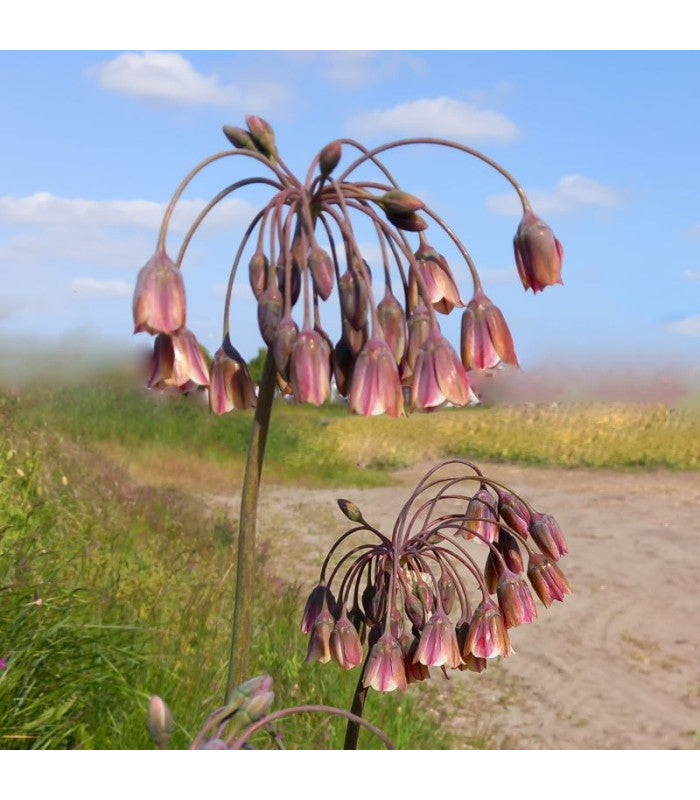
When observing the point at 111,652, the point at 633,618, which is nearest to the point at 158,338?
the point at 111,652

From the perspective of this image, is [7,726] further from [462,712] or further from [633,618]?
[633,618]

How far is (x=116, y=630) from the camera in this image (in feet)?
12.1

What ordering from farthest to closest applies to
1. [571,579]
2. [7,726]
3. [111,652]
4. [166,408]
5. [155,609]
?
[166,408]
[571,579]
[155,609]
[111,652]
[7,726]

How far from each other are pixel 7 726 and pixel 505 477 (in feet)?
35.8

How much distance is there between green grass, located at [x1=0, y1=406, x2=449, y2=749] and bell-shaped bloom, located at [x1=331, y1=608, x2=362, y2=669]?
140 centimetres

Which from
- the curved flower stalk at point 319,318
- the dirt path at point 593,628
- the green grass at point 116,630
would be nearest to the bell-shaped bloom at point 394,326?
the curved flower stalk at point 319,318

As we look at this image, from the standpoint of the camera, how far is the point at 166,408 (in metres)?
13.1

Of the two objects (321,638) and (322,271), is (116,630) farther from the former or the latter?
(322,271)

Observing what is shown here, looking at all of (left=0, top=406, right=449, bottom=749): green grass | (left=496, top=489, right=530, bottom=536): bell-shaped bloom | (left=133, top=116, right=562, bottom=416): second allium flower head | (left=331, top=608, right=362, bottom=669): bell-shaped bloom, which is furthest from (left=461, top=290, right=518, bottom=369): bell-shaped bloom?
(left=0, top=406, right=449, bottom=749): green grass

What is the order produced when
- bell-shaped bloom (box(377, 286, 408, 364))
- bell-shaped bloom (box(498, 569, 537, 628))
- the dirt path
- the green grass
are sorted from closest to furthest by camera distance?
bell-shaped bloom (box(377, 286, 408, 364)), bell-shaped bloom (box(498, 569, 537, 628)), the green grass, the dirt path

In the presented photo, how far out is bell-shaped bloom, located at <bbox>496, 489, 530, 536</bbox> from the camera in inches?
67.6

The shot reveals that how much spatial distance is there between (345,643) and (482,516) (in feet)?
1.12

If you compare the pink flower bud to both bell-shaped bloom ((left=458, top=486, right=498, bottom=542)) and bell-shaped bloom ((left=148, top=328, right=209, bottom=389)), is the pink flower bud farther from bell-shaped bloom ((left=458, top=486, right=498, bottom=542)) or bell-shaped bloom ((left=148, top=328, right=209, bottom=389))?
bell-shaped bloom ((left=458, top=486, right=498, bottom=542))

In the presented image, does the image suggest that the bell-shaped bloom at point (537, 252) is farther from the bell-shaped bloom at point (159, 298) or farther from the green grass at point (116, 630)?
the green grass at point (116, 630)
